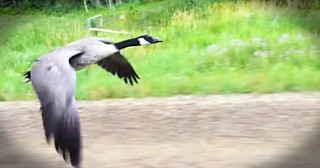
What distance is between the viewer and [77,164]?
3.85 ft

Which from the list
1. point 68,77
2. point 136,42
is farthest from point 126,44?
point 68,77

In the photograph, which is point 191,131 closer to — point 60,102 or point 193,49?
point 193,49

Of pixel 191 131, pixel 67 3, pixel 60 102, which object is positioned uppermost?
pixel 67 3

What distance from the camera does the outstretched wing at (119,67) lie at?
1.31 metres

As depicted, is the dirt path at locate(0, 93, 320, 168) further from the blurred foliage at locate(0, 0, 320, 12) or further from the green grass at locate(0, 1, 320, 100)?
the blurred foliage at locate(0, 0, 320, 12)

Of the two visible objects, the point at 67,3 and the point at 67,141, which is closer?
the point at 67,141

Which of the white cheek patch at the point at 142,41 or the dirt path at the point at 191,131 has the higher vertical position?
the white cheek patch at the point at 142,41

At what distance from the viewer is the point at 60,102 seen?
46.8 inches

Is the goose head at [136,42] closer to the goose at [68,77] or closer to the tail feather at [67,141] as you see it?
the goose at [68,77]

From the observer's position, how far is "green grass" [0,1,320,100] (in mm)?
1302

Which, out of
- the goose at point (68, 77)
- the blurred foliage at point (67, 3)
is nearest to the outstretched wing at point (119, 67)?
the goose at point (68, 77)

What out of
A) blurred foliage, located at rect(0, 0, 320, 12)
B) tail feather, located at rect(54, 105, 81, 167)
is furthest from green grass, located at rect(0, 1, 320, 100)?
tail feather, located at rect(54, 105, 81, 167)

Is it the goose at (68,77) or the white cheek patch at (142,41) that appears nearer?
the goose at (68,77)

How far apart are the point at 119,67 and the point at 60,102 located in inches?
6.4
